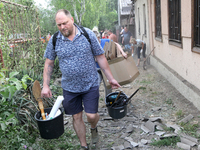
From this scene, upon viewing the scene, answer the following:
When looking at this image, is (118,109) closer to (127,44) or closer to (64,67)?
(64,67)

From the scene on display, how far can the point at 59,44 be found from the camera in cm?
307

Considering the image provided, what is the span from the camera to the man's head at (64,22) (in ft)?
9.59

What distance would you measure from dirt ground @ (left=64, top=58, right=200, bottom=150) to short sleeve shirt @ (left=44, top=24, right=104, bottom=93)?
3.96 ft

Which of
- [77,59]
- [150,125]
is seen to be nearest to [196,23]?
[150,125]

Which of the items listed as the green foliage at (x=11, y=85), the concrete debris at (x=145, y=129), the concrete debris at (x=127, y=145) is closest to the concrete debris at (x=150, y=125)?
the concrete debris at (x=145, y=129)

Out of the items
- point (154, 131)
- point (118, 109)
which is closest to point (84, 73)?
point (118, 109)

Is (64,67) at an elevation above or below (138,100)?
above

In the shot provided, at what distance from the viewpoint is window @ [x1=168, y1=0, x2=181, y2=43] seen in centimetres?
627

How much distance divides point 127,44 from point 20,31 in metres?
10.3

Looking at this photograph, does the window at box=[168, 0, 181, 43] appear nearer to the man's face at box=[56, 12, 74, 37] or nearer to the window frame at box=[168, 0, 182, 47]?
the window frame at box=[168, 0, 182, 47]

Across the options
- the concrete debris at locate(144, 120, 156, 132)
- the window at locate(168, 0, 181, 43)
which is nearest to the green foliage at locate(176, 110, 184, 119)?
the concrete debris at locate(144, 120, 156, 132)

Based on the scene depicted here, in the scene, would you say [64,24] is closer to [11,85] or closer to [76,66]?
[76,66]

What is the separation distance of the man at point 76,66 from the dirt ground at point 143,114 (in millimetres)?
833

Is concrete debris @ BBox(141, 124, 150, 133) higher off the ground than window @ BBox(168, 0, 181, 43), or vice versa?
window @ BBox(168, 0, 181, 43)
